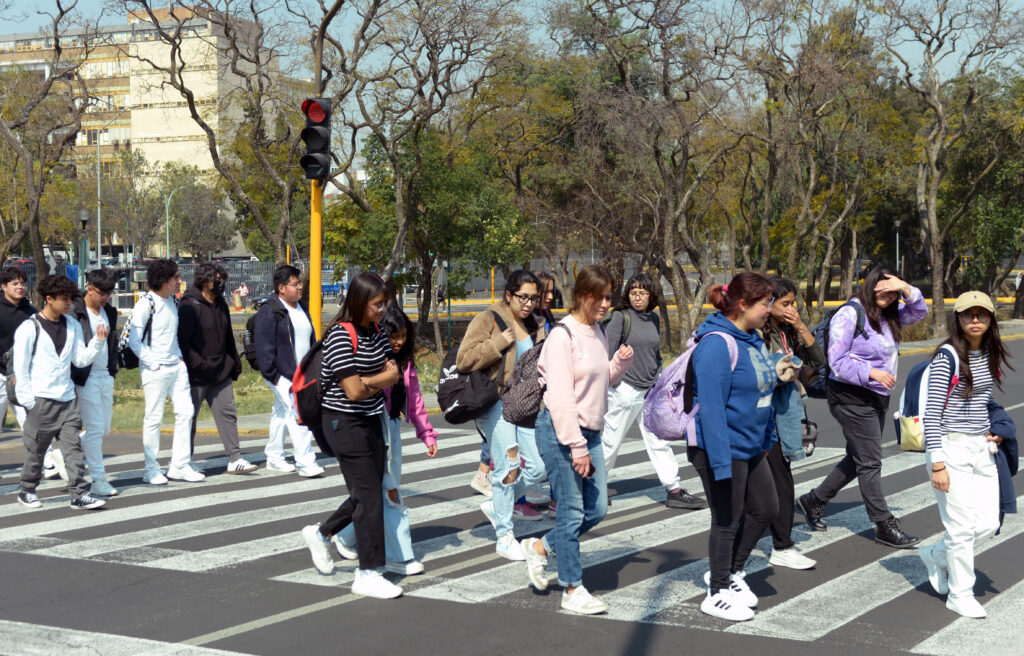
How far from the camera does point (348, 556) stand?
23.3 ft

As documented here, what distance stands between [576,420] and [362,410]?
121 cm

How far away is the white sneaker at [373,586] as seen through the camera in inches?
247

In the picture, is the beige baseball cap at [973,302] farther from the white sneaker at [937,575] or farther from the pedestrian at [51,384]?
the pedestrian at [51,384]

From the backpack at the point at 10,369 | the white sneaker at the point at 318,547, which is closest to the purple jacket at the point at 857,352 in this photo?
the white sneaker at the point at 318,547

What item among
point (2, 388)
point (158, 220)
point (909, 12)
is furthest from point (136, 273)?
point (2, 388)

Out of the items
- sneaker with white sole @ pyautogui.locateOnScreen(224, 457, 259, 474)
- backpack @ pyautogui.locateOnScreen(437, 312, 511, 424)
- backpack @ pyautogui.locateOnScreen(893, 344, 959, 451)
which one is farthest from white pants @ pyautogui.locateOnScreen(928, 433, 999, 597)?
sneaker with white sole @ pyautogui.locateOnScreen(224, 457, 259, 474)

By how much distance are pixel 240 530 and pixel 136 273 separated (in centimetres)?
5684

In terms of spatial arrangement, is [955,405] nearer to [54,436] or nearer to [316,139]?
[54,436]

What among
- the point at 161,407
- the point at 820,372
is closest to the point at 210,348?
the point at 161,407

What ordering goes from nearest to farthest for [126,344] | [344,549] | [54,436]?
[344,549], [54,436], [126,344]

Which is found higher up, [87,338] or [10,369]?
[87,338]

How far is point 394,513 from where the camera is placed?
658 centimetres

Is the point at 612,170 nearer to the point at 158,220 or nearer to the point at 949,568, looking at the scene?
the point at 949,568

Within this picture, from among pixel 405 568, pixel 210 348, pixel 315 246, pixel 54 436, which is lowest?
pixel 405 568
